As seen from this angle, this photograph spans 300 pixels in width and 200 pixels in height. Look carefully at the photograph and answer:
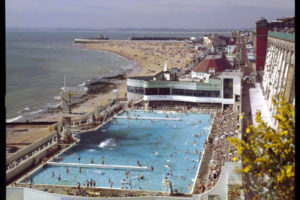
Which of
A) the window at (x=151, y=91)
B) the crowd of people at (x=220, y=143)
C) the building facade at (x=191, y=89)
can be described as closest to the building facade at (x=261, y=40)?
the building facade at (x=191, y=89)

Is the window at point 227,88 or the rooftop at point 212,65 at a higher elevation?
the rooftop at point 212,65

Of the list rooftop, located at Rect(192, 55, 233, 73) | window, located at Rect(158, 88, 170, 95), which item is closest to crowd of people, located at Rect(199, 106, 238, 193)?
window, located at Rect(158, 88, 170, 95)

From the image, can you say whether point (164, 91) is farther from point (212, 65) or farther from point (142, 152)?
point (142, 152)

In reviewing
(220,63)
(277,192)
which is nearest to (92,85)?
(220,63)

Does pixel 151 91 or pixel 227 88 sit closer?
pixel 227 88

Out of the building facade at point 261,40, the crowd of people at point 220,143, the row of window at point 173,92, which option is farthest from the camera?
the building facade at point 261,40

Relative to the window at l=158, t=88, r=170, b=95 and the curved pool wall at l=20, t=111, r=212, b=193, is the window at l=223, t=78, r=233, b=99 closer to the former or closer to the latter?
the curved pool wall at l=20, t=111, r=212, b=193

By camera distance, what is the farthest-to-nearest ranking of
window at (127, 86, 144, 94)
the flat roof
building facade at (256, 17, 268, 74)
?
building facade at (256, 17, 268, 74) → window at (127, 86, 144, 94) → the flat roof

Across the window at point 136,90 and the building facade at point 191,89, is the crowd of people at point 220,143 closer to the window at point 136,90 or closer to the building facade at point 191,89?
the building facade at point 191,89

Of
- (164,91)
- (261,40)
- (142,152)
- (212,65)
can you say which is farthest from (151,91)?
(261,40)

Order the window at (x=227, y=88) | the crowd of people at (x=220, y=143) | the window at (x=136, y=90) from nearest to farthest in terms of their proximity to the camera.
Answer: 1. the crowd of people at (x=220, y=143)
2. the window at (x=227, y=88)
3. the window at (x=136, y=90)
